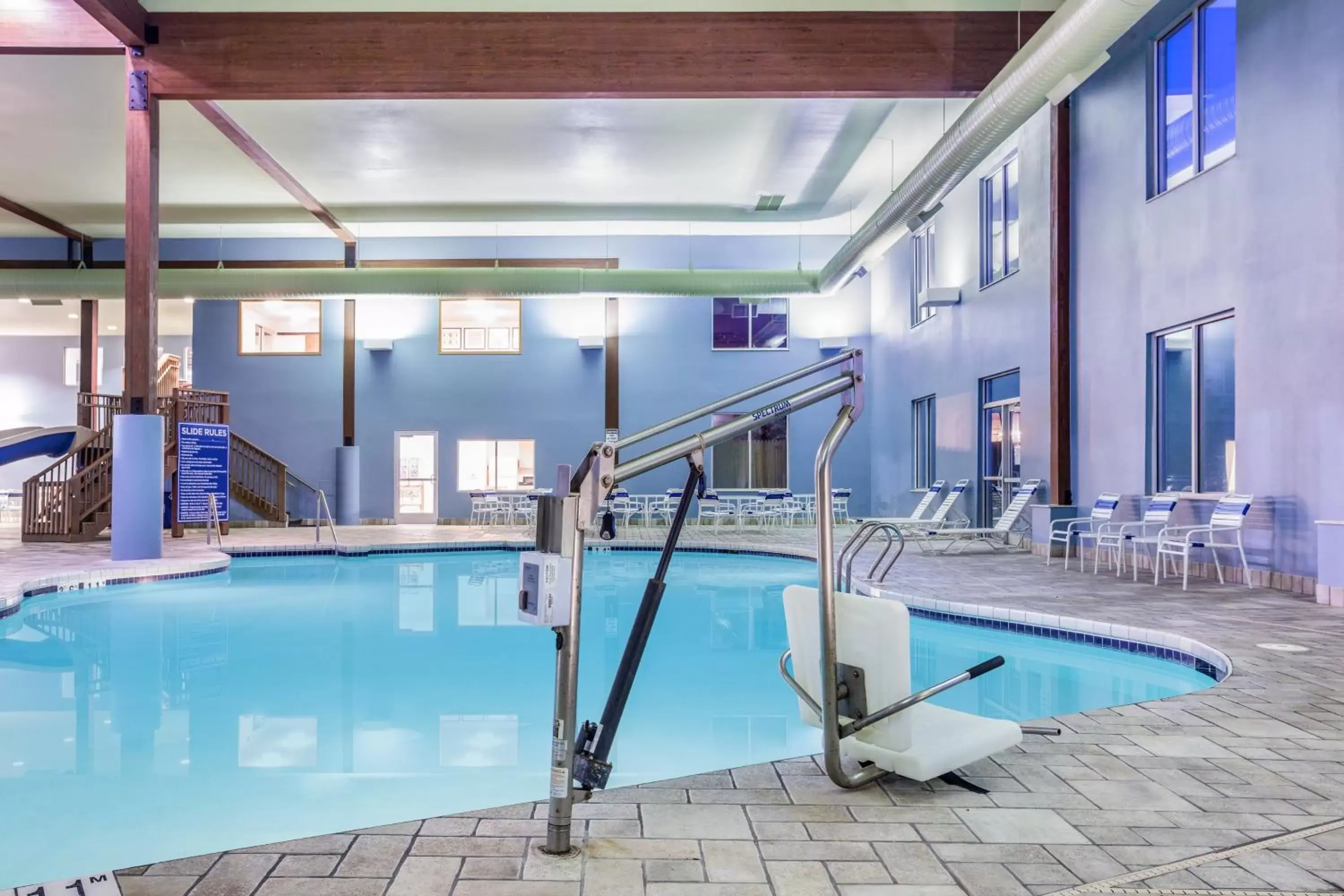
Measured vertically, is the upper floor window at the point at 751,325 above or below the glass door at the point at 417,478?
above

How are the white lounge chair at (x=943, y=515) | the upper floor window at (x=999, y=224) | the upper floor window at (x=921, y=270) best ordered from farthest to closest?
the upper floor window at (x=921, y=270), the white lounge chair at (x=943, y=515), the upper floor window at (x=999, y=224)

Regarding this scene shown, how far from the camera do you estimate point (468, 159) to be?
12.5 m

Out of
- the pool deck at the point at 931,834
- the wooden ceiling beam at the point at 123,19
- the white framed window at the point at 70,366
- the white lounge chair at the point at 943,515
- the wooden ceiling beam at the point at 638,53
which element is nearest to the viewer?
the pool deck at the point at 931,834

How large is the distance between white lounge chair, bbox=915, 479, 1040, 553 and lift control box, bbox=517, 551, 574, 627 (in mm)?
8302

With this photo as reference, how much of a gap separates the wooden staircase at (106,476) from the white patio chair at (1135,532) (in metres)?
10.6

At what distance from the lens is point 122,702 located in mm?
4781

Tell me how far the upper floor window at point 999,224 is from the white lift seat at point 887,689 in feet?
30.6

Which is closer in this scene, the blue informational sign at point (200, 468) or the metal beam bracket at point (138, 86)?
the metal beam bracket at point (138, 86)

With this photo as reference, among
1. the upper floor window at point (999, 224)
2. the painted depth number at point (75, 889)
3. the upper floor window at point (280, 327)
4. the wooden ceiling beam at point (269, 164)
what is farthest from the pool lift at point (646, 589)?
the upper floor window at point (280, 327)

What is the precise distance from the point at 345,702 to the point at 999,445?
934 cm

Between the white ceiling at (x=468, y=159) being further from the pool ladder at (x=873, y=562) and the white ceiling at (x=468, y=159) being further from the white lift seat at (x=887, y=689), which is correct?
the white lift seat at (x=887, y=689)

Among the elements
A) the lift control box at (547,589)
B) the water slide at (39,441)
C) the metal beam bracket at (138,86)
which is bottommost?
the lift control box at (547,589)

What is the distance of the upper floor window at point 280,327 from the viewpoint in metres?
16.9

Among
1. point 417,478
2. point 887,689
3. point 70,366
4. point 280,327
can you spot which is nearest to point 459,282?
point 417,478
